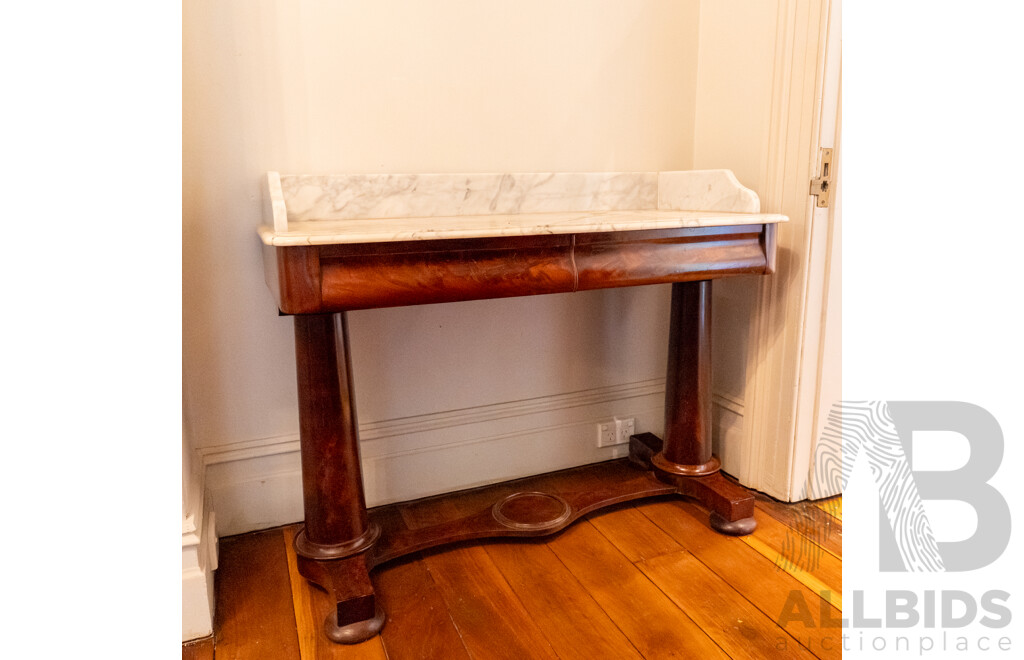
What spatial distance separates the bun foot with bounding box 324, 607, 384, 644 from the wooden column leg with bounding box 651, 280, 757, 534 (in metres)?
0.93

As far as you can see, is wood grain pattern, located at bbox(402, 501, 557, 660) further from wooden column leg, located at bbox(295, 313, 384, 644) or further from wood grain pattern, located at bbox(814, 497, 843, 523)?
wood grain pattern, located at bbox(814, 497, 843, 523)

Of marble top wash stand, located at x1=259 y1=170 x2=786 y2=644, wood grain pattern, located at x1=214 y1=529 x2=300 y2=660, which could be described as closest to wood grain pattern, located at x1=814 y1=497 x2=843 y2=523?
marble top wash stand, located at x1=259 y1=170 x2=786 y2=644

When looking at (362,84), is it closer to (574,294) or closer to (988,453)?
(574,294)

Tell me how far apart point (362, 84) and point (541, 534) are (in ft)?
4.14

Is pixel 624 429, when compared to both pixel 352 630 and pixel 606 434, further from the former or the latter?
pixel 352 630

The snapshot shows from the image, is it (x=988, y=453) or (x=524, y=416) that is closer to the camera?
(x=988, y=453)

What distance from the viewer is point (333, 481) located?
1.46 m

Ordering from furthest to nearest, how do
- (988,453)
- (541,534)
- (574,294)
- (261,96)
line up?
(574,294) < (541,534) < (261,96) < (988,453)
